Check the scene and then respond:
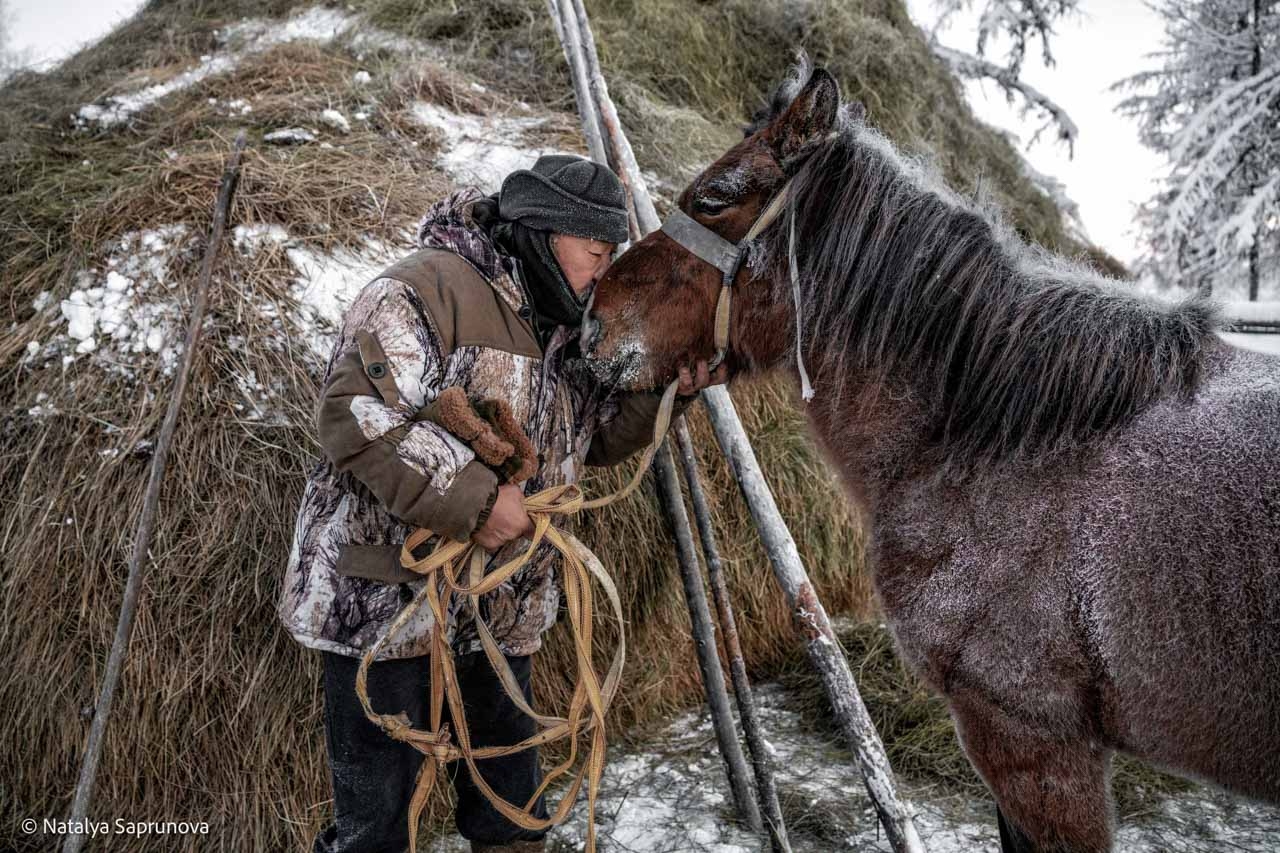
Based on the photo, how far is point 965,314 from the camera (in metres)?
1.88

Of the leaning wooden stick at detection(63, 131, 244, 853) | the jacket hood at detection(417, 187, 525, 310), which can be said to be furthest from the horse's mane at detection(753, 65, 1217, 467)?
the leaning wooden stick at detection(63, 131, 244, 853)

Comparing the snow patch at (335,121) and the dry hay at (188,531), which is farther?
the snow patch at (335,121)

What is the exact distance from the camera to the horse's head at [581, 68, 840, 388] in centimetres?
204

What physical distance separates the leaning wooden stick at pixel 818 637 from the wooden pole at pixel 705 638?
1.00ft

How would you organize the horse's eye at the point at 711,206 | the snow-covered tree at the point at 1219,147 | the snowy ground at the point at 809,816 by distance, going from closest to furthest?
1. the horse's eye at the point at 711,206
2. the snowy ground at the point at 809,816
3. the snow-covered tree at the point at 1219,147

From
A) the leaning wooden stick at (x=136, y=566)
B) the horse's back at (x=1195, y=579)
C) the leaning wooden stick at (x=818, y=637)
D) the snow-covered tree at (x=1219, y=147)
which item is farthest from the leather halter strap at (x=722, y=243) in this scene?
the snow-covered tree at (x=1219, y=147)

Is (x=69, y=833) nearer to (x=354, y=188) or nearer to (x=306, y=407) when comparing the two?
(x=306, y=407)

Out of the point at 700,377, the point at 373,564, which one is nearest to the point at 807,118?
the point at 700,377

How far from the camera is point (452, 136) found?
4.40 metres

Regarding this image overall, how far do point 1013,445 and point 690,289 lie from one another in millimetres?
882

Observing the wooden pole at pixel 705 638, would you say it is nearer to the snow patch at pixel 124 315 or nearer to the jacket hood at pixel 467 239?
the jacket hood at pixel 467 239

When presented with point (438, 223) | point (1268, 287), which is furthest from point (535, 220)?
point (1268, 287)

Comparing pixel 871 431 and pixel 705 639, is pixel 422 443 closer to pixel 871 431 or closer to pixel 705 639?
pixel 871 431

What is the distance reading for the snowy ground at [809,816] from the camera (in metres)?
3.05
